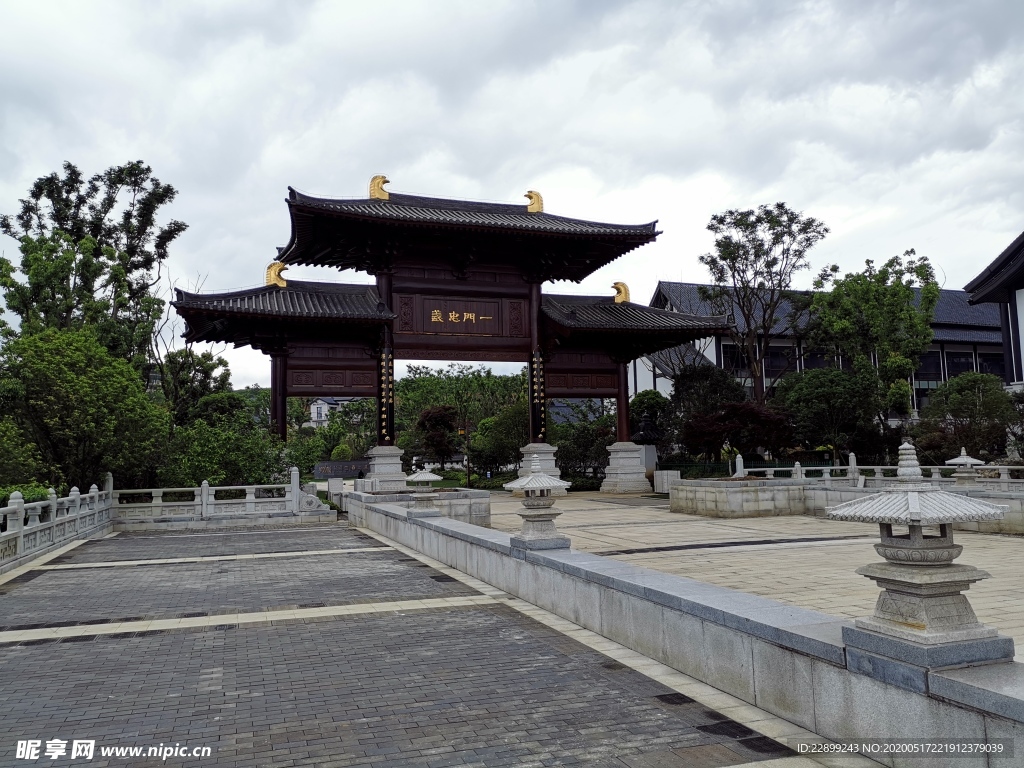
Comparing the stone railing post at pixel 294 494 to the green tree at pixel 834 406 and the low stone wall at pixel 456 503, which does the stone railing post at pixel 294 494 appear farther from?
the green tree at pixel 834 406

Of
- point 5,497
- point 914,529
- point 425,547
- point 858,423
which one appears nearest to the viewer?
point 914,529

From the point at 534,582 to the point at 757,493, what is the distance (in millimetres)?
12679

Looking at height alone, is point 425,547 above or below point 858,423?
below

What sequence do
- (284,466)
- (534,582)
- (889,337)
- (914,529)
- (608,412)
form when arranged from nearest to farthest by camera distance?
(914,529)
(534,582)
(284,466)
(889,337)
(608,412)

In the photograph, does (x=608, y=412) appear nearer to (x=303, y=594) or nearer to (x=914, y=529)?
(x=303, y=594)

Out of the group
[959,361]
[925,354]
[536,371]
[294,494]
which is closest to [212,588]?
[294,494]

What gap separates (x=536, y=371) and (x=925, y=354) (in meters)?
35.3

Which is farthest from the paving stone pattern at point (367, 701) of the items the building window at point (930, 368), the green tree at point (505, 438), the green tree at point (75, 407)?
the building window at point (930, 368)

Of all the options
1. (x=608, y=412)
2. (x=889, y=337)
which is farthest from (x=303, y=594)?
(x=608, y=412)

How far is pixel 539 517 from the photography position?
8820 millimetres

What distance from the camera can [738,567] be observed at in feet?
36.9

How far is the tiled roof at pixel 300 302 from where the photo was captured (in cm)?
2270

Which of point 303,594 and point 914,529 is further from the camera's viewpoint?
point 303,594

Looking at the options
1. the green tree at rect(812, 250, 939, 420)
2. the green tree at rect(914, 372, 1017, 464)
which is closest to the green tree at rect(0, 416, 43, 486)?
the green tree at rect(914, 372, 1017, 464)
